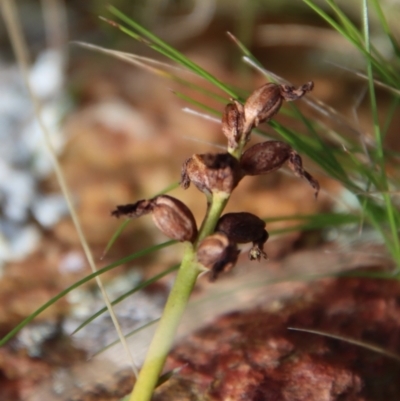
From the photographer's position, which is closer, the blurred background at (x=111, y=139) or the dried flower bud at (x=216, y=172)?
the dried flower bud at (x=216, y=172)

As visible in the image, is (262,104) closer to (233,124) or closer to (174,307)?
(233,124)

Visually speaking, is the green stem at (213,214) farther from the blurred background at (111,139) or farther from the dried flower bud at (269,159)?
the blurred background at (111,139)

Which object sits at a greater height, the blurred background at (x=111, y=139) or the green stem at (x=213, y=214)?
the blurred background at (x=111, y=139)

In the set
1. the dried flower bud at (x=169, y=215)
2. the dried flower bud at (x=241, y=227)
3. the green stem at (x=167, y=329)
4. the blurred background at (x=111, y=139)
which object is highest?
the blurred background at (x=111, y=139)

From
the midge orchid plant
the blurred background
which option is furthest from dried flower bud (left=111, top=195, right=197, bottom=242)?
the blurred background

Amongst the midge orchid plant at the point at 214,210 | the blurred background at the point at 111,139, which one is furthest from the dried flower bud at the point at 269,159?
the blurred background at the point at 111,139

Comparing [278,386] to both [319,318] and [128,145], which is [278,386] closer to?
[319,318]

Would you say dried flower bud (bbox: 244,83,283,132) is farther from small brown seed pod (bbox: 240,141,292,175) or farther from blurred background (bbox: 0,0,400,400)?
blurred background (bbox: 0,0,400,400)
